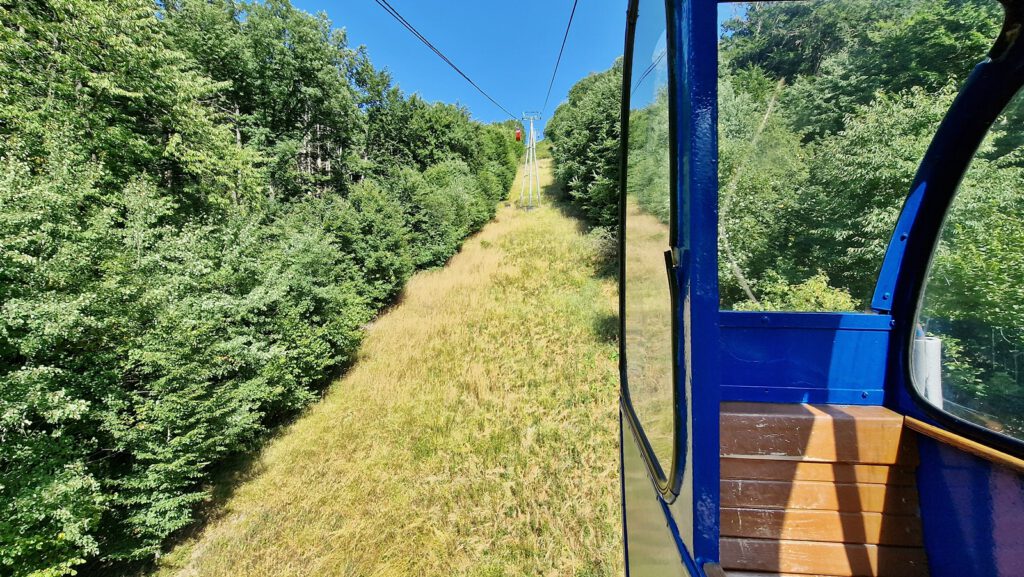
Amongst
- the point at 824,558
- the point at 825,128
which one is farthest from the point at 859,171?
the point at 824,558

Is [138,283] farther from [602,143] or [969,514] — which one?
[602,143]

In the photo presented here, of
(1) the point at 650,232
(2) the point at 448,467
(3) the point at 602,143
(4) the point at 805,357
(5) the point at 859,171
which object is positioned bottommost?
(2) the point at 448,467

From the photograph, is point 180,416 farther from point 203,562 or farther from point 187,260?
point 187,260

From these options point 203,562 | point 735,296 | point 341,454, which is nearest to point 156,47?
point 341,454

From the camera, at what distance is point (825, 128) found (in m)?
1.85

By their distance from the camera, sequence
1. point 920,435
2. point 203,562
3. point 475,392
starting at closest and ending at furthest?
point 920,435 → point 203,562 → point 475,392

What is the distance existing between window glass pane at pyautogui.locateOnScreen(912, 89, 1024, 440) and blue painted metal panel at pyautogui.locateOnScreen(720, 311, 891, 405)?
176mm

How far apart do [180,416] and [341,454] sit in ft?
6.47

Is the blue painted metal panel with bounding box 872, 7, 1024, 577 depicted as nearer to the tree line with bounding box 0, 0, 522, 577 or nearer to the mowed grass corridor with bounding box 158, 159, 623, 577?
the mowed grass corridor with bounding box 158, 159, 623, 577

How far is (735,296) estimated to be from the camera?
6.86 feet

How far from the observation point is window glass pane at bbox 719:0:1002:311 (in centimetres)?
143

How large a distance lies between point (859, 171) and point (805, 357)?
4.01 feet

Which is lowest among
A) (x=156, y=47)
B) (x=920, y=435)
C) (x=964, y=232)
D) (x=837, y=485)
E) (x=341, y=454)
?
(x=341, y=454)

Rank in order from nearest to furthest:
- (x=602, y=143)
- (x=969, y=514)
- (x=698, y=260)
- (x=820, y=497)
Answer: (x=698, y=260)
(x=969, y=514)
(x=820, y=497)
(x=602, y=143)
